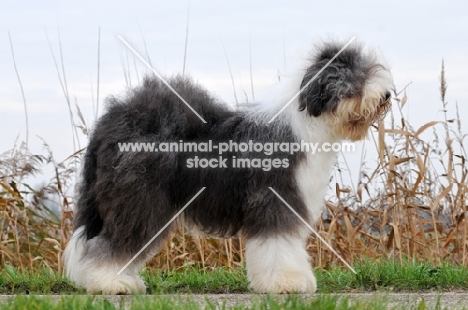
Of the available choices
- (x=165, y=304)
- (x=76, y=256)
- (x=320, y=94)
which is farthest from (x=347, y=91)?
(x=76, y=256)

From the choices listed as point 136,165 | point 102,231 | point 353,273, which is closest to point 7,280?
point 102,231

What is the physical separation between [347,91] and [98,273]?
244cm

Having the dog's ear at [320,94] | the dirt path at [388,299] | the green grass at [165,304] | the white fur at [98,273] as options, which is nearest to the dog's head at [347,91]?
the dog's ear at [320,94]

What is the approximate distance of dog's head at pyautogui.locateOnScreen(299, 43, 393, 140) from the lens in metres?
6.30

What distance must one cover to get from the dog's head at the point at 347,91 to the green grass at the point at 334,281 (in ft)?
4.36

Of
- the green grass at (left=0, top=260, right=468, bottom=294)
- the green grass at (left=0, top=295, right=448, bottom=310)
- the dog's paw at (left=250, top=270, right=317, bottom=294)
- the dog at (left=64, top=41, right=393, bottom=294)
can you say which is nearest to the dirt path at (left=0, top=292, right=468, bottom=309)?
the dog's paw at (left=250, top=270, right=317, bottom=294)

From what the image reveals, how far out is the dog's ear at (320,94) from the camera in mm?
6316

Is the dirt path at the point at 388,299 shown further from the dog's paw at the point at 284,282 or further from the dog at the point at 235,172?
the dog at the point at 235,172

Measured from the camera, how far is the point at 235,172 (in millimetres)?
6445

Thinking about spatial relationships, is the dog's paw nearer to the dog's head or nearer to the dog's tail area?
the dog's head

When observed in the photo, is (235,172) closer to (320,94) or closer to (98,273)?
(320,94)

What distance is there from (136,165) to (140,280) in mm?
989

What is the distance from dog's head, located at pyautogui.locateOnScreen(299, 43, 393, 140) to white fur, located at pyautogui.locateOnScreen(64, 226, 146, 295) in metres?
1.95

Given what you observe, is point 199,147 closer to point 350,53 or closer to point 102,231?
point 102,231
